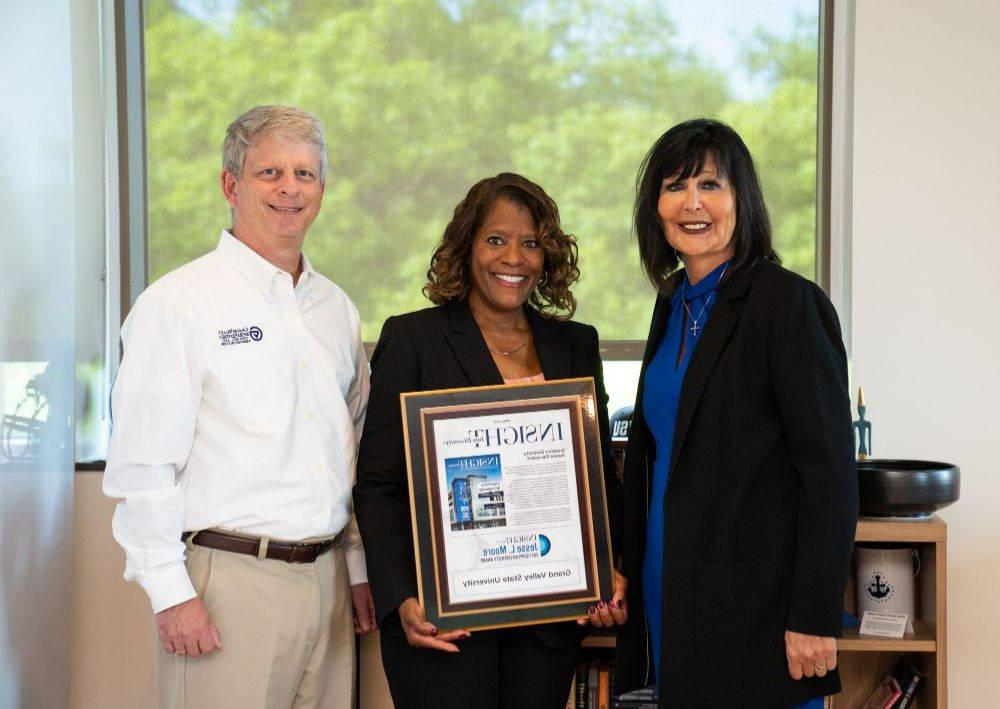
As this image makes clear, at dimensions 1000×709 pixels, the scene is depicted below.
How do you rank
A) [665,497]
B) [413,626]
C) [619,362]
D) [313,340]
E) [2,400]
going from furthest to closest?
[619,362] < [2,400] < [313,340] < [413,626] < [665,497]

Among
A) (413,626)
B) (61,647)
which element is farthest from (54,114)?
(413,626)

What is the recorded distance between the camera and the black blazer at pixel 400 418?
7.15ft

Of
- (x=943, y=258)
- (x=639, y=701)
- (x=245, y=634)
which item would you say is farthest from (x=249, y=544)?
(x=943, y=258)

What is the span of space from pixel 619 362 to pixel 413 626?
1.65 metres

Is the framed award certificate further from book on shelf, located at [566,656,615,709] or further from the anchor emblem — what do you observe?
the anchor emblem

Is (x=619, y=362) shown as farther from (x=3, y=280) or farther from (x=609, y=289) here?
(x=3, y=280)

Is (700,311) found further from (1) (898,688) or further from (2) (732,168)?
(1) (898,688)

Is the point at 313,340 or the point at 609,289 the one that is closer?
the point at 313,340

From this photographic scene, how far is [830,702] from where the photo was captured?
9.36 ft

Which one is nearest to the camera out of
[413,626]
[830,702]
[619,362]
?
[413,626]

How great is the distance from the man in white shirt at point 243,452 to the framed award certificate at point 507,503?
0.24m

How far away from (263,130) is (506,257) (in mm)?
598

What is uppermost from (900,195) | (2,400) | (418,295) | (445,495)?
(900,195)

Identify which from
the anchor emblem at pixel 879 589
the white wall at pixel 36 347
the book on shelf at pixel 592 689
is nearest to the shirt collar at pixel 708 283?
the anchor emblem at pixel 879 589
